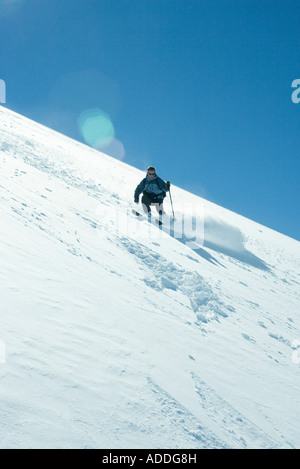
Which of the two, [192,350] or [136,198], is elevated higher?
[136,198]

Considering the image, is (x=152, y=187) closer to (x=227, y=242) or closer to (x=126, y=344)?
(x=227, y=242)

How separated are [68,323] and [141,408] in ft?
4.11

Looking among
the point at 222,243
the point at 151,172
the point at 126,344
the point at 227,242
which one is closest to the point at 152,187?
the point at 151,172

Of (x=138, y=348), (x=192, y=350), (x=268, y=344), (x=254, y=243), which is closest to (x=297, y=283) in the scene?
(x=254, y=243)

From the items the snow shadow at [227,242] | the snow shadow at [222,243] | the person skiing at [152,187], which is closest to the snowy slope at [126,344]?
the snow shadow at [222,243]

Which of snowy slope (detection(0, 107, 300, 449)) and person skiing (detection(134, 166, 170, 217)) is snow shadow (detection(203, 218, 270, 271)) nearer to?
person skiing (detection(134, 166, 170, 217))

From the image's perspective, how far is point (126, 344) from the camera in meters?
3.85

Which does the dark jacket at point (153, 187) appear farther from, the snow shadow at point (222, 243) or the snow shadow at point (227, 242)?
the snow shadow at point (227, 242)

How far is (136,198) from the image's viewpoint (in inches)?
453

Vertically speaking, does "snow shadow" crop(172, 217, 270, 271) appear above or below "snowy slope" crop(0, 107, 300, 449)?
above

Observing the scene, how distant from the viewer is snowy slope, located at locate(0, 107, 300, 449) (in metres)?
2.70

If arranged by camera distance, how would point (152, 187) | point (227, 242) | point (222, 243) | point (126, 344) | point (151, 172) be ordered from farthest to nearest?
point (227, 242), point (222, 243), point (152, 187), point (151, 172), point (126, 344)

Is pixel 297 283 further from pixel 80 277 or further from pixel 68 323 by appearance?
pixel 68 323

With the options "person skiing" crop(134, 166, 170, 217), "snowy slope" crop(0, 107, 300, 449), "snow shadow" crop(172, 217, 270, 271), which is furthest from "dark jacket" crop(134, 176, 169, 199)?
"snowy slope" crop(0, 107, 300, 449)
